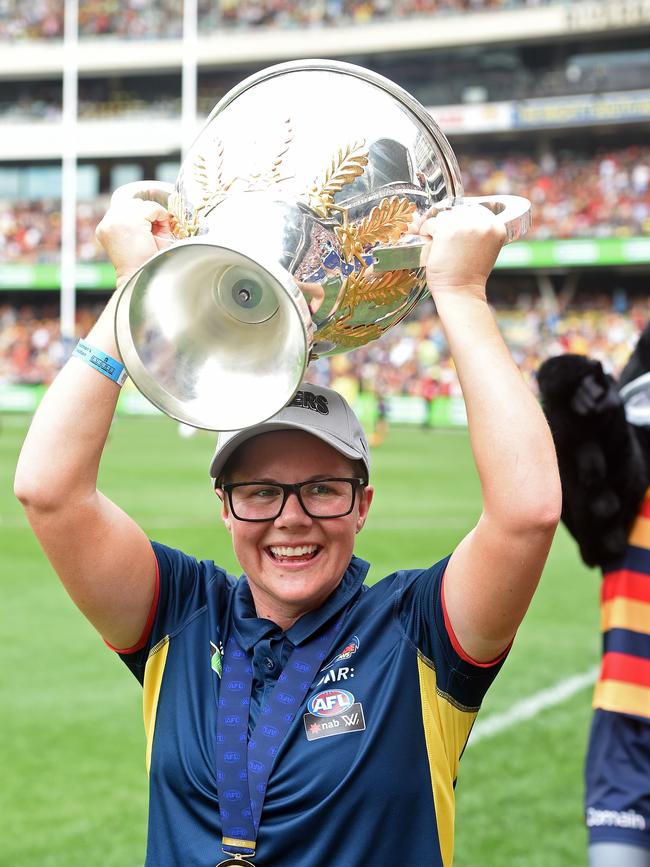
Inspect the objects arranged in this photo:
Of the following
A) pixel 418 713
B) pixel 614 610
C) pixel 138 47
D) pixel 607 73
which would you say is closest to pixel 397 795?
pixel 418 713

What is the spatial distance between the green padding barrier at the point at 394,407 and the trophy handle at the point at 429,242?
78.6ft

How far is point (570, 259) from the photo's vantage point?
101ft

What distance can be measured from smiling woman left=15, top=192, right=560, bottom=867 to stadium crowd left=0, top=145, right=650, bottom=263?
97.1 ft

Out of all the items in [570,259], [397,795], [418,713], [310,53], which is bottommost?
[397,795]

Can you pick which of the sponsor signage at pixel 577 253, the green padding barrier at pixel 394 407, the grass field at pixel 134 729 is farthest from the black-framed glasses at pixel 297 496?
the sponsor signage at pixel 577 253

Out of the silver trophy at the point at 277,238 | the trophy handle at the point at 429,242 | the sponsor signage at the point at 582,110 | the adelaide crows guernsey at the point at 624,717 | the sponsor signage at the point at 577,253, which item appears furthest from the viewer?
the sponsor signage at the point at 582,110

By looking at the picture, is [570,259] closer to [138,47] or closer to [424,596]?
[138,47]

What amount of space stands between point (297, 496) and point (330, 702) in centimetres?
32

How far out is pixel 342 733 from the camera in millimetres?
1842

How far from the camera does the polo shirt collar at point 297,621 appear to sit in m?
1.93

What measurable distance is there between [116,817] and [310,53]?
3198 cm

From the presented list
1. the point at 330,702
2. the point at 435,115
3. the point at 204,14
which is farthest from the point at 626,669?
the point at 204,14

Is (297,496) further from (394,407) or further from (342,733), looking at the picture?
(394,407)

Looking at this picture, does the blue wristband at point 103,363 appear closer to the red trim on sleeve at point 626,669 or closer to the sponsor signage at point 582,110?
the red trim on sleeve at point 626,669
